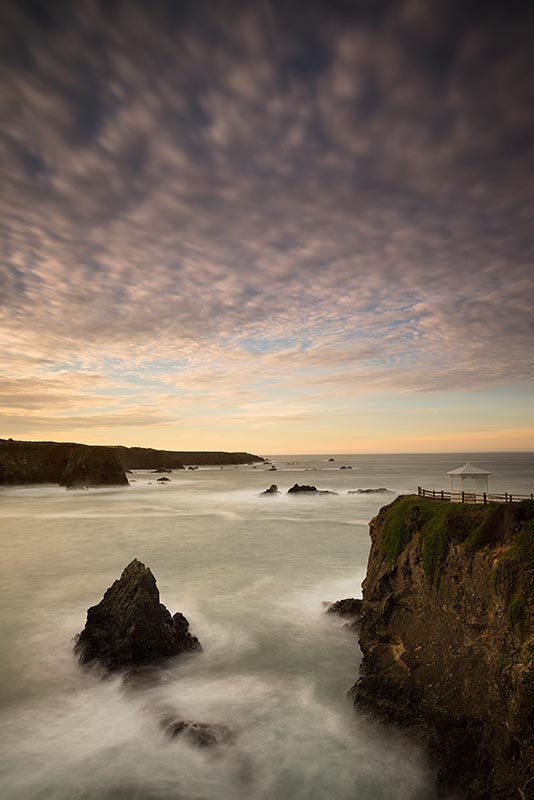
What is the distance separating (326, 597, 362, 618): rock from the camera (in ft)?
74.1

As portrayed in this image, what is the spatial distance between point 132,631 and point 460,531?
12.9 m

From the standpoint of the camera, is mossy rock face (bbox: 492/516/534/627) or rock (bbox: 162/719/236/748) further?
rock (bbox: 162/719/236/748)

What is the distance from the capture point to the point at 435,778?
11.6 m

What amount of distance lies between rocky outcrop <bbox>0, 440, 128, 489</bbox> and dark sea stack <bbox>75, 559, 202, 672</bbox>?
274 feet

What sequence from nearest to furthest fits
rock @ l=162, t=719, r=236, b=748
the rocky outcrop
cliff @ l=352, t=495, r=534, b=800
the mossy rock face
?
cliff @ l=352, t=495, r=534, b=800
the mossy rock face
rock @ l=162, t=719, r=236, b=748
the rocky outcrop

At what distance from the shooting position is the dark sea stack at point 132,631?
57.3 ft

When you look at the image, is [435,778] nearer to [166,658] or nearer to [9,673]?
[166,658]

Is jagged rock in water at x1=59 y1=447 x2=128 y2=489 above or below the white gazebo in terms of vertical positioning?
below

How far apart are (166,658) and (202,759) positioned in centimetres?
598

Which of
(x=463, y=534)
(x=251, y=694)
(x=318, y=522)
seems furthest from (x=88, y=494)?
(x=463, y=534)

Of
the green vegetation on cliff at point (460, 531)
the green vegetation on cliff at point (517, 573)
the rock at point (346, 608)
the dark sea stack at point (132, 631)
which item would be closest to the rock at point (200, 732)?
the dark sea stack at point (132, 631)

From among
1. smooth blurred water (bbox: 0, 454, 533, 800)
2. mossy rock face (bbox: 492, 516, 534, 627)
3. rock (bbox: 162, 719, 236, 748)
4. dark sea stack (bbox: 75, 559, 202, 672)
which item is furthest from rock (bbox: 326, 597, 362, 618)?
mossy rock face (bbox: 492, 516, 534, 627)

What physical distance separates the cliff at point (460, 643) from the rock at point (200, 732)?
4.40m

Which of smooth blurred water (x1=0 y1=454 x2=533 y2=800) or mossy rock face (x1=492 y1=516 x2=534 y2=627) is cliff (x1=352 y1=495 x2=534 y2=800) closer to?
mossy rock face (x1=492 y1=516 x2=534 y2=627)
